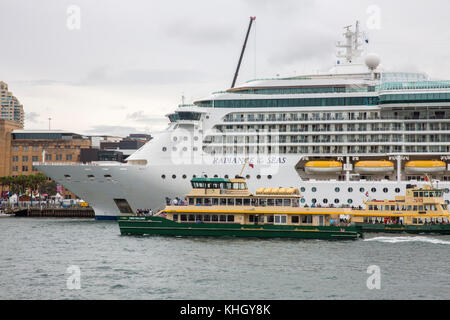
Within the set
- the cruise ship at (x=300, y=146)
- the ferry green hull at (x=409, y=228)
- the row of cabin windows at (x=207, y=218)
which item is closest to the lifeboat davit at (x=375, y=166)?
the cruise ship at (x=300, y=146)

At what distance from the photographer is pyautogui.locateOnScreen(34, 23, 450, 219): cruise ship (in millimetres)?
49531

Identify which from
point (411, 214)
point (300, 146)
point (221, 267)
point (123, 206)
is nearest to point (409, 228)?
point (411, 214)

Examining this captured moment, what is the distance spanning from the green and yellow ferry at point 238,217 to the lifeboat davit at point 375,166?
8323mm

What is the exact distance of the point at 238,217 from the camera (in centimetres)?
4188

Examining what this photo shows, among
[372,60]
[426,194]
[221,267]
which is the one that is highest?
[372,60]

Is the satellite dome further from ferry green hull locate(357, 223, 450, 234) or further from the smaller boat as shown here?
ferry green hull locate(357, 223, 450, 234)

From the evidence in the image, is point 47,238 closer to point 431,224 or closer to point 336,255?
point 336,255

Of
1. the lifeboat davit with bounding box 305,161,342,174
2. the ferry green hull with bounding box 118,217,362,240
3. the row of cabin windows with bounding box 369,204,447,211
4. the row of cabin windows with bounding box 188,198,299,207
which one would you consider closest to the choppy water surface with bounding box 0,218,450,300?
the ferry green hull with bounding box 118,217,362,240

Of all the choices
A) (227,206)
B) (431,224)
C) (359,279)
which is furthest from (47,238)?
(431,224)

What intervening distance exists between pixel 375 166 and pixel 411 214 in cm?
593

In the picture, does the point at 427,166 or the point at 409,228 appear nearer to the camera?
the point at 409,228

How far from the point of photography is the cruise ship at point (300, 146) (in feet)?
163

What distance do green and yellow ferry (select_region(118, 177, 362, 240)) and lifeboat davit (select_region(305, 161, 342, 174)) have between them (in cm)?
761

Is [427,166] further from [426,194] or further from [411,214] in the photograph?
[411,214]
